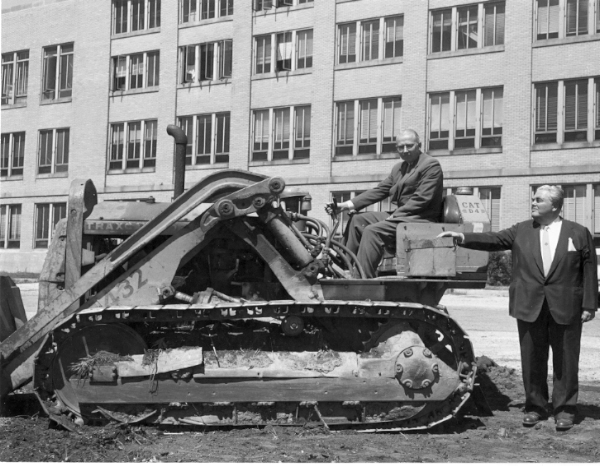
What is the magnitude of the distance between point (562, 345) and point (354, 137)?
83.7 ft

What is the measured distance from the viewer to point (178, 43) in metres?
25.8

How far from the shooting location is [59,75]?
2350 cm

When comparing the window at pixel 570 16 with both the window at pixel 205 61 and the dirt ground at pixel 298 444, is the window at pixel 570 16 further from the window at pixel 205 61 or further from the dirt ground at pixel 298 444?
the dirt ground at pixel 298 444

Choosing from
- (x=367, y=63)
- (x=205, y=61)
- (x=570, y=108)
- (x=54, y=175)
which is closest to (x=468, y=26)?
(x=367, y=63)

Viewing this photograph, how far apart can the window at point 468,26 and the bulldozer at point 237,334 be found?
78.5 feet

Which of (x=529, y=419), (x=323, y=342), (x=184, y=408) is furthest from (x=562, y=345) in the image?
(x=184, y=408)

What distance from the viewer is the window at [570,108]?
1180 inches

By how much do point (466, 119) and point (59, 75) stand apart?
14.5 meters

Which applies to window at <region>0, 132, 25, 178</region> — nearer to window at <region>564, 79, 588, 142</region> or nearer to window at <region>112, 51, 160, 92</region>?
window at <region>112, 51, 160, 92</region>

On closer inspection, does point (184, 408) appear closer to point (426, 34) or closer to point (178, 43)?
point (178, 43)

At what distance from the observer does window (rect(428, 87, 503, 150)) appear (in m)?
30.8

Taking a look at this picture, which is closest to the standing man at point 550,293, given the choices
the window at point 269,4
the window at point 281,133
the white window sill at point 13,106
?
the white window sill at point 13,106

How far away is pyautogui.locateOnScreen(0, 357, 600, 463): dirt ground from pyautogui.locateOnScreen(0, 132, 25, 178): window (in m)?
18.1

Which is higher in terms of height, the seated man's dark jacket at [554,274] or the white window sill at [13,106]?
the white window sill at [13,106]
